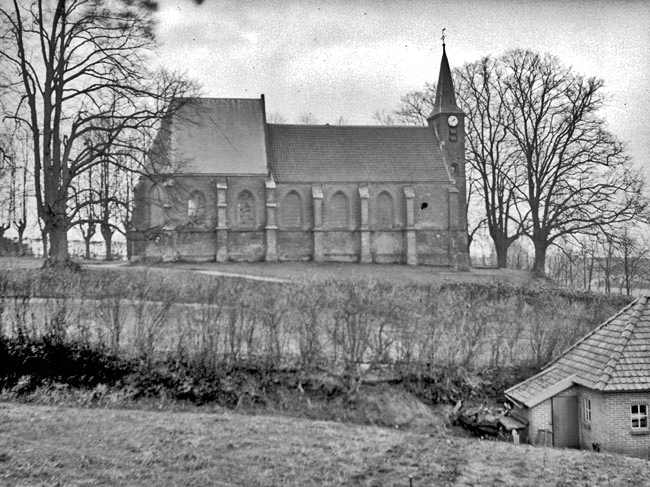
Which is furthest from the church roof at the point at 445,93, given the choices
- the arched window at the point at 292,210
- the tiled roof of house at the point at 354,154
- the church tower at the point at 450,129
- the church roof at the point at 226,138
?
the church roof at the point at 226,138

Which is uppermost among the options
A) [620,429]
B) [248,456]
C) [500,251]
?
[500,251]

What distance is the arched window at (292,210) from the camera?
129 ft

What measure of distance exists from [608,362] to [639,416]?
129 centimetres

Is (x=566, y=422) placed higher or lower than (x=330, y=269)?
lower

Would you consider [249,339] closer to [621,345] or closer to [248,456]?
[248,456]

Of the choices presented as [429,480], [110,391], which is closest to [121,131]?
[110,391]

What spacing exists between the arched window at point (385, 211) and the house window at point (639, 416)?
27.4 metres

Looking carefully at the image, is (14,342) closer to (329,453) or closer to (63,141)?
(329,453)

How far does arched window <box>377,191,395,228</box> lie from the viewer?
40.4m

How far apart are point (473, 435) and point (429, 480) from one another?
5.22 meters

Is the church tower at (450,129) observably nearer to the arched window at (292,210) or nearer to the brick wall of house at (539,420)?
the arched window at (292,210)

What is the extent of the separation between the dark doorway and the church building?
25.1m

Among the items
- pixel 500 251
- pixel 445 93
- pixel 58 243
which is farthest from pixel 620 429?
pixel 445 93

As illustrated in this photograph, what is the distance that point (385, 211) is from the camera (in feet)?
133
